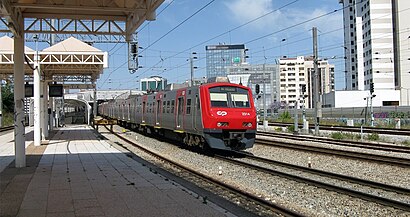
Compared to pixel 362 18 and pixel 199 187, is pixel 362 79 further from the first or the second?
pixel 199 187

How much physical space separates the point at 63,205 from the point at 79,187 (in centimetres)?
191

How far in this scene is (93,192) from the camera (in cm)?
856

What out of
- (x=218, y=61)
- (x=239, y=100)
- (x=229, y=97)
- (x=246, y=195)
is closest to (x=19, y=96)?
(x=229, y=97)

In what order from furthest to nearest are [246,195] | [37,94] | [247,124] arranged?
[37,94] → [247,124] → [246,195]

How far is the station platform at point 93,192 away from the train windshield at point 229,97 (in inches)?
157

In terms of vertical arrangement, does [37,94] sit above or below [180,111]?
above

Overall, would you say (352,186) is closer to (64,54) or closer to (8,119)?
(64,54)

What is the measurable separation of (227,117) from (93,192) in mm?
7883

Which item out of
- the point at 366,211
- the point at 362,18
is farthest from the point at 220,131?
the point at 362,18

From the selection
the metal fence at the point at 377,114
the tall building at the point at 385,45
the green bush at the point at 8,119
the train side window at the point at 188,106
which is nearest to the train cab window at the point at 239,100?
the train side window at the point at 188,106

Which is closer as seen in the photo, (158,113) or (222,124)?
(222,124)

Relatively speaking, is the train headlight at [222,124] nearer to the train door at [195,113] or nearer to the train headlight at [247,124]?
the train headlight at [247,124]

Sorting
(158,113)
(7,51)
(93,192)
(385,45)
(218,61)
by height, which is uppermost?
(385,45)

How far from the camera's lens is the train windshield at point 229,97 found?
1605 cm
